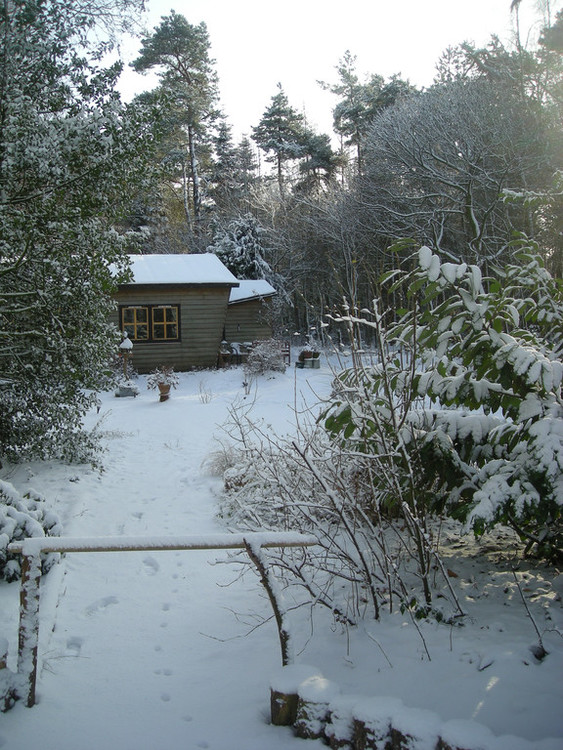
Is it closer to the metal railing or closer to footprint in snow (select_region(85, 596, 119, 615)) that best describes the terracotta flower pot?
footprint in snow (select_region(85, 596, 119, 615))

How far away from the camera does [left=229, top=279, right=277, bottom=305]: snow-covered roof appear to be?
19514mm

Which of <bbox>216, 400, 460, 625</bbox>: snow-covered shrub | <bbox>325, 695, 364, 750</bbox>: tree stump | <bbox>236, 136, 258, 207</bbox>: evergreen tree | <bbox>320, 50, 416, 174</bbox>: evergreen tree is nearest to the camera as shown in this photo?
<bbox>325, 695, 364, 750</bbox>: tree stump

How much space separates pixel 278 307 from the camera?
24.1 meters

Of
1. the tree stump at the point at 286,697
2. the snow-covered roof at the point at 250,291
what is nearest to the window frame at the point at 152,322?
the snow-covered roof at the point at 250,291

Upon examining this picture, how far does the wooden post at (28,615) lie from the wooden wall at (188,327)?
14.8 meters

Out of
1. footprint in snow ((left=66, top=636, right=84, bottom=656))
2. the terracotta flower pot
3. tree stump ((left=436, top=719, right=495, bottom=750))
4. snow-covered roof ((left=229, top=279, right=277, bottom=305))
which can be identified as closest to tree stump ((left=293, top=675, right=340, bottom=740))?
tree stump ((left=436, top=719, right=495, bottom=750))

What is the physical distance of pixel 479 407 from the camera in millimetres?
3211

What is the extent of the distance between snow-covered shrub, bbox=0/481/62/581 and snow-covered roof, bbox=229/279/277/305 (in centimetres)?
1511

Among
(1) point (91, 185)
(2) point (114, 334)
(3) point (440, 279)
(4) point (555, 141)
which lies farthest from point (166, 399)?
(4) point (555, 141)

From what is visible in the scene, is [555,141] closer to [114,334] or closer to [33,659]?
[114,334]

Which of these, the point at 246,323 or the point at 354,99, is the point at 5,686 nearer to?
the point at 246,323

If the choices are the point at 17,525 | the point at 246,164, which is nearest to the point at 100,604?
the point at 17,525

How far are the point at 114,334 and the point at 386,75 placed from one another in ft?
82.5

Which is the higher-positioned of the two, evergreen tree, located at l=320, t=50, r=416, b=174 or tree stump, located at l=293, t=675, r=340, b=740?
evergreen tree, located at l=320, t=50, r=416, b=174
